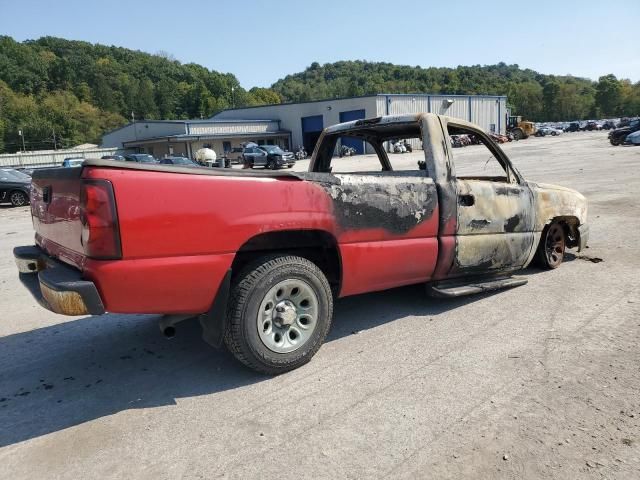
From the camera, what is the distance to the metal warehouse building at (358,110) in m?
55.3

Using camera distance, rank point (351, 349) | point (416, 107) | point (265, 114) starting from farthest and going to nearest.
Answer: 1. point (265, 114)
2. point (416, 107)
3. point (351, 349)

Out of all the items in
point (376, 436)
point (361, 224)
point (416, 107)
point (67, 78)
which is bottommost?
point (376, 436)

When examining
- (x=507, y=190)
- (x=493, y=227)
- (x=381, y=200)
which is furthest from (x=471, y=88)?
(x=381, y=200)

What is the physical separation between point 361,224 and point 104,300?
6.29 ft

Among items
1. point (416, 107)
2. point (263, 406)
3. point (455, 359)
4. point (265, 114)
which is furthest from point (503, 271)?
point (265, 114)

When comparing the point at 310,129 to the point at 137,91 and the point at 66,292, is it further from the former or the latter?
the point at 137,91

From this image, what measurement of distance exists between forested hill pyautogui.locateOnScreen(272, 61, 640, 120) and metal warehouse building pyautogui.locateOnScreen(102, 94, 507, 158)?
81.2 metres

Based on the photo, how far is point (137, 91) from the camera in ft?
401

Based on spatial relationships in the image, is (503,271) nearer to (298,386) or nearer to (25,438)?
(298,386)

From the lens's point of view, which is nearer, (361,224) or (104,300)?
(104,300)

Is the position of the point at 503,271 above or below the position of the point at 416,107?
below

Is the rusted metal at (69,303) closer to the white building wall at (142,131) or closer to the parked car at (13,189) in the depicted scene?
the parked car at (13,189)

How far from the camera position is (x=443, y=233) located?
14.4 ft

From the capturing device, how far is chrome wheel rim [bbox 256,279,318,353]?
342 cm
